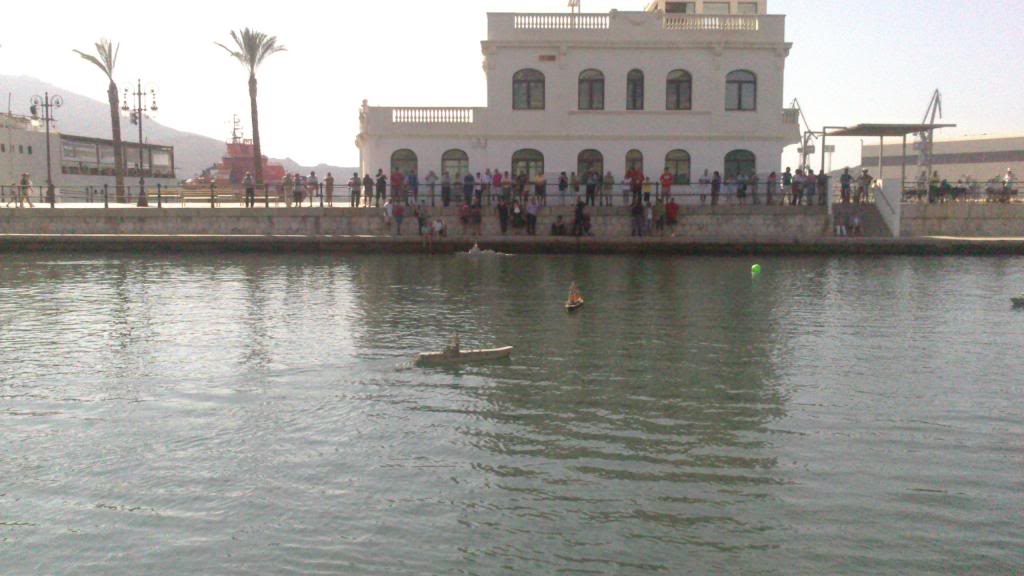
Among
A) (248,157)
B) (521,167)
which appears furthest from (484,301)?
(248,157)

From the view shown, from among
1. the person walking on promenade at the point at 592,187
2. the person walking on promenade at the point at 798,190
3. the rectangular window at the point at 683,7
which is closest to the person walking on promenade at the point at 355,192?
the person walking on promenade at the point at 592,187

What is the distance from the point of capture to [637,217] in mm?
31516

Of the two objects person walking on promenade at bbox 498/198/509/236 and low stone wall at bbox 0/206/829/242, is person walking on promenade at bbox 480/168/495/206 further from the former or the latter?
person walking on promenade at bbox 498/198/509/236

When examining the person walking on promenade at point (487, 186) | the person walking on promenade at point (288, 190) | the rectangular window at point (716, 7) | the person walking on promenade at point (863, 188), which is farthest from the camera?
the rectangular window at point (716, 7)

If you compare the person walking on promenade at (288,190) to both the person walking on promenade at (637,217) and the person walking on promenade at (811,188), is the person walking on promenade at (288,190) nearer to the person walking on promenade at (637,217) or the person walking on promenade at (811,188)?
the person walking on promenade at (637,217)

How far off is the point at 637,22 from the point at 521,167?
6949 mm

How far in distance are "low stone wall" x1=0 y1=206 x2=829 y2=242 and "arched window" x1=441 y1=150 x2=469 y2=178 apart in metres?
4.07

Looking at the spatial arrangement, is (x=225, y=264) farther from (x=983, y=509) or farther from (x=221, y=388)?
(x=983, y=509)

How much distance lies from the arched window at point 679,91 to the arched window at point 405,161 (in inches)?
389

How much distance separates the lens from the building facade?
6181 centimetres

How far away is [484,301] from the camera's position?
19.5 meters

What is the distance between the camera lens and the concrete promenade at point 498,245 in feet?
99.3

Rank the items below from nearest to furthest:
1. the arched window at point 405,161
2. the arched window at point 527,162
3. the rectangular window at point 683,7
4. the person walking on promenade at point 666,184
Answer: the person walking on promenade at point 666,184, the arched window at point 405,161, the arched window at point 527,162, the rectangular window at point 683,7

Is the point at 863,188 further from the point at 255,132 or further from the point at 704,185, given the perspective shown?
the point at 255,132
